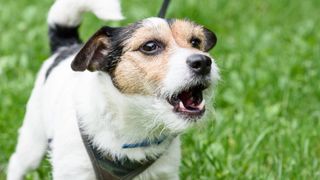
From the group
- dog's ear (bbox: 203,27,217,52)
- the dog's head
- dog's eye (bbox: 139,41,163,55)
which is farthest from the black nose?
dog's ear (bbox: 203,27,217,52)

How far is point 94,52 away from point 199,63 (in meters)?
0.62

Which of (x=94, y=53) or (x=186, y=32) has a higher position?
(x=186, y=32)

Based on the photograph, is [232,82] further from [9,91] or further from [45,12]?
[45,12]

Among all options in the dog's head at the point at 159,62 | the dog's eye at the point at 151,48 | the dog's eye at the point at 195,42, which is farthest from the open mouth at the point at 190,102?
the dog's eye at the point at 195,42

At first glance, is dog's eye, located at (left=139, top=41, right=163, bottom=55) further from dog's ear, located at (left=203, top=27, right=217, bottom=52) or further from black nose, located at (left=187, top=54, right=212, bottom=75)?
dog's ear, located at (left=203, top=27, right=217, bottom=52)

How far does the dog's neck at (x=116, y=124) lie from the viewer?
422 centimetres

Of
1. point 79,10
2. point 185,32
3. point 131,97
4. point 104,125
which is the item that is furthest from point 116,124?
point 79,10

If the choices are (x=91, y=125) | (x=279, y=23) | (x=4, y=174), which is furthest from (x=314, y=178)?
(x=279, y=23)

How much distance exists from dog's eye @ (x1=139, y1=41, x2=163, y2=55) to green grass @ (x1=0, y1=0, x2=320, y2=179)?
45 centimetres

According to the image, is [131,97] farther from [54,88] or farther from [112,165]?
[54,88]

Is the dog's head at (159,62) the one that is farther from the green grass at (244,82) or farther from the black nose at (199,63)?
the green grass at (244,82)

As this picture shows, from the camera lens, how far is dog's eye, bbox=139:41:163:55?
4133 mm

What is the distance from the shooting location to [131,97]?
417 centimetres

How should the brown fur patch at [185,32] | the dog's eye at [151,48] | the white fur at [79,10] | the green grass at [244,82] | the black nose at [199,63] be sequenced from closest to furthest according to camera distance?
the black nose at [199,63], the dog's eye at [151,48], the brown fur patch at [185,32], the white fur at [79,10], the green grass at [244,82]
